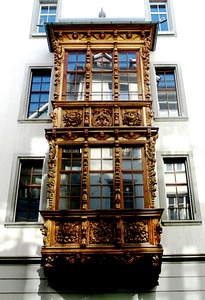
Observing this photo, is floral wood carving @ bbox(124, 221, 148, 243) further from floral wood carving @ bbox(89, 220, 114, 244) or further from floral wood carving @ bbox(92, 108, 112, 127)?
floral wood carving @ bbox(92, 108, 112, 127)

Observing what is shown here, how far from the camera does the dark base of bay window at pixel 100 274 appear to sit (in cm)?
1157

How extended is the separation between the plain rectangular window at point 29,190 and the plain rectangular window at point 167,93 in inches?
205

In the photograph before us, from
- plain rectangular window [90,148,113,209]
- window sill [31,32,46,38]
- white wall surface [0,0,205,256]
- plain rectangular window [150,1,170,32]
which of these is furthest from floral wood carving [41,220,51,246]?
plain rectangular window [150,1,170,32]

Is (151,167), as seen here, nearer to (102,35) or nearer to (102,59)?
(102,59)

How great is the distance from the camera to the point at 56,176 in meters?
13.0

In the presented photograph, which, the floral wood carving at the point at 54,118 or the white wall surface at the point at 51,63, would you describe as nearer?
the white wall surface at the point at 51,63

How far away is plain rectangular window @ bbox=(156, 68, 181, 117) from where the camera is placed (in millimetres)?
15805

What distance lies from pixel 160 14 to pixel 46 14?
532 centimetres

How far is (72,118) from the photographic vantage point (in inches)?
551

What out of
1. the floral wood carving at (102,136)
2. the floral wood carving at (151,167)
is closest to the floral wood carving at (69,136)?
the floral wood carving at (102,136)

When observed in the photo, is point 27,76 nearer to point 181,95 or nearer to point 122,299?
point 181,95

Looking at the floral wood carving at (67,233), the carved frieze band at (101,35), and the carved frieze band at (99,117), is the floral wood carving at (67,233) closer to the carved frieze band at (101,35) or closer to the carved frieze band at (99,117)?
the carved frieze band at (99,117)

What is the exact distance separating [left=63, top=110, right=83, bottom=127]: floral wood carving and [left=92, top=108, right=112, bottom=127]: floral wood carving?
0.49 m

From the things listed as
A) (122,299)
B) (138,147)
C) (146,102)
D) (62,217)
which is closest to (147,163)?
(138,147)
